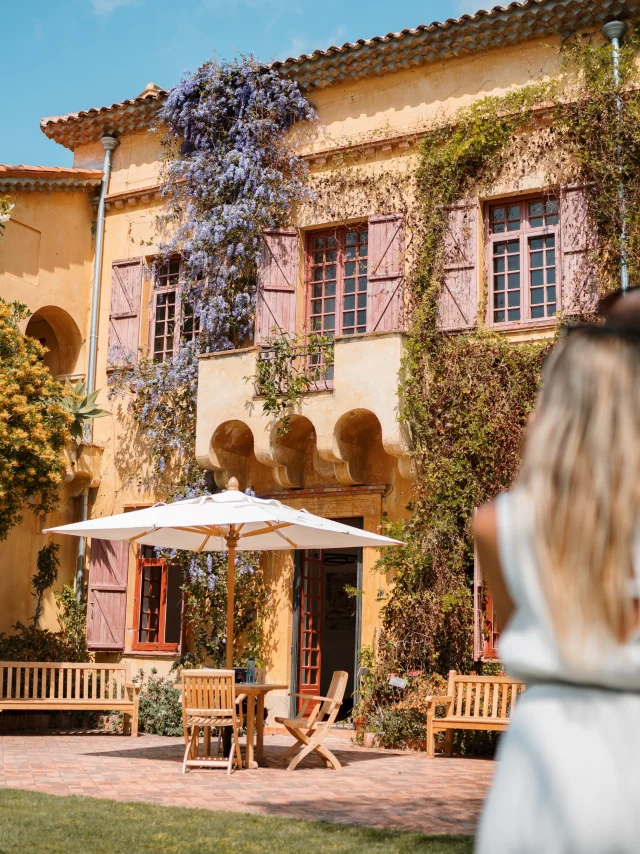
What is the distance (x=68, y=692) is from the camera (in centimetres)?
1198

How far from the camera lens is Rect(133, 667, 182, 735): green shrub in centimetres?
1238

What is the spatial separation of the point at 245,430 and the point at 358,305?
2.09 metres

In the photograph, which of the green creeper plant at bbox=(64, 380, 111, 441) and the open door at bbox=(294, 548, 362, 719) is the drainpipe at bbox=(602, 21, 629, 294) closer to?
the open door at bbox=(294, 548, 362, 719)

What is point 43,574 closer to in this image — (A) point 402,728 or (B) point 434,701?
(A) point 402,728

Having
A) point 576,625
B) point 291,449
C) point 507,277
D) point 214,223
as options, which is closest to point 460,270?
point 507,277

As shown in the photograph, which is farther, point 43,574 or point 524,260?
point 43,574

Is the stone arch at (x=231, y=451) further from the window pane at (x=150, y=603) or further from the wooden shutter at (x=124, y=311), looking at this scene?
the wooden shutter at (x=124, y=311)

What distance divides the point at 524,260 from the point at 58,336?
22.8ft

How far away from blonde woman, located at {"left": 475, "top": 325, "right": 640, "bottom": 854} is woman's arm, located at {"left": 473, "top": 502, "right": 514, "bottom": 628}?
1.4 inches

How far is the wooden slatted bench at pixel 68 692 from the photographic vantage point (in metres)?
11.6

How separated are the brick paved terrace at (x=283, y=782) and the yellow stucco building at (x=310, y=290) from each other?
269 cm

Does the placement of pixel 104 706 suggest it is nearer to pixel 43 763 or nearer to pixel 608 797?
pixel 43 763

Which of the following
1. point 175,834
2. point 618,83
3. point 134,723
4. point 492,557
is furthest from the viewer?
point 134,723


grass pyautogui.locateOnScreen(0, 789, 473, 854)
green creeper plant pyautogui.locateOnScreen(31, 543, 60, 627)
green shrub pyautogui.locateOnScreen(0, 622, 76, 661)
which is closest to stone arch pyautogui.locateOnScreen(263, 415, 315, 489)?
green creeper plant pyautogui.locateOnScreen(31, 543, 60, 627)
